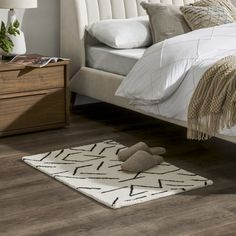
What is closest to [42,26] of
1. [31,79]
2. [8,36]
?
[8,36]

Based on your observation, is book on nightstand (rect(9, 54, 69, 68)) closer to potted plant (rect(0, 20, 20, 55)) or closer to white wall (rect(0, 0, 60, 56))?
potted plant (rect(0, 20, 20, 55))

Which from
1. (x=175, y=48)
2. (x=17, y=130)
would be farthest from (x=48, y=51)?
(x=175, y=48)

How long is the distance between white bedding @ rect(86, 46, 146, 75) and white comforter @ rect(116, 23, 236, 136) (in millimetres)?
270

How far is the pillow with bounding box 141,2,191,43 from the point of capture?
14.4 feet

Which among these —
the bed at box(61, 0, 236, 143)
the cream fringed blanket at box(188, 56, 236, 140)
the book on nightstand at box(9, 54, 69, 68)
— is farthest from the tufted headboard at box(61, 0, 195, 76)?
the cream fringed blanket at box(188, 56, 236, 140)

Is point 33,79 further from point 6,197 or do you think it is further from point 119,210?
point 119,210

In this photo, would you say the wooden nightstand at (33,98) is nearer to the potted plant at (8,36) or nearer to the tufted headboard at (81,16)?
the potted plant at (8,36)

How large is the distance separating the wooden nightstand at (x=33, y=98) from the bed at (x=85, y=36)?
0.31 m

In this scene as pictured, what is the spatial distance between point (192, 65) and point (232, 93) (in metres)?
0.44

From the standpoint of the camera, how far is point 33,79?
4.02m

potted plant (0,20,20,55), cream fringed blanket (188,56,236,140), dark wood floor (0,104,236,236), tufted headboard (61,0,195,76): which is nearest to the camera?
dark wood floor (0,104,236,236)

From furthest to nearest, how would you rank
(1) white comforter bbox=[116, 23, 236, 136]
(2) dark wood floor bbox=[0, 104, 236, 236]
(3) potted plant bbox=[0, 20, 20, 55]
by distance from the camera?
(3) potted plant bbox=[0, 20, 20, 55] < (1) white comforter bbox=[116, 23, 236, 136] < (2) dark wood floor bbox=[0, 104, 236, 236]

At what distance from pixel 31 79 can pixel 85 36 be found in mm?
763

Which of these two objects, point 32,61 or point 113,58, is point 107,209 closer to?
point 32,61
